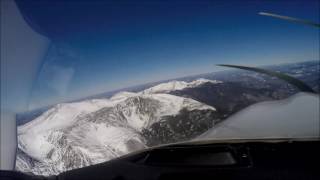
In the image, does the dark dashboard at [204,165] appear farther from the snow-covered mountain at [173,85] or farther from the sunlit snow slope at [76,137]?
the snow-covered mountain at [173,85]

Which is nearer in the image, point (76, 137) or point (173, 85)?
point (76, 137)

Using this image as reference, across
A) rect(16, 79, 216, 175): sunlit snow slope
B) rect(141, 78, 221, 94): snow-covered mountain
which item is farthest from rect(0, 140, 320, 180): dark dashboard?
rect(141, 78, 221, 94): snow-covered mountain

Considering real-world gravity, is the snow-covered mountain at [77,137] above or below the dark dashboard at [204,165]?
above

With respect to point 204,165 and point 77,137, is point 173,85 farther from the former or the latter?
point 77,137

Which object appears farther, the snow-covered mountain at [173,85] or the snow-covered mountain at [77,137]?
the snow-covered mountain at [173,85]

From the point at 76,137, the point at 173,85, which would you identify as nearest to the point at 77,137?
the point at 76,137

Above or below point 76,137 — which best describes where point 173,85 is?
above

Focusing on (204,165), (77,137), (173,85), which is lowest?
(204,165)

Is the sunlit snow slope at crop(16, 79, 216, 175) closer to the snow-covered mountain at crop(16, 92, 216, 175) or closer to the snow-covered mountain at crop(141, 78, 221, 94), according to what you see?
the snow-covered mountain at crop(16, 92, 216, 175)

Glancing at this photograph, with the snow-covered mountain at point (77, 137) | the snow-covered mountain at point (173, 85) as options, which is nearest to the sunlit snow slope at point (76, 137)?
the snow-covered mountain at point (77, 137)
